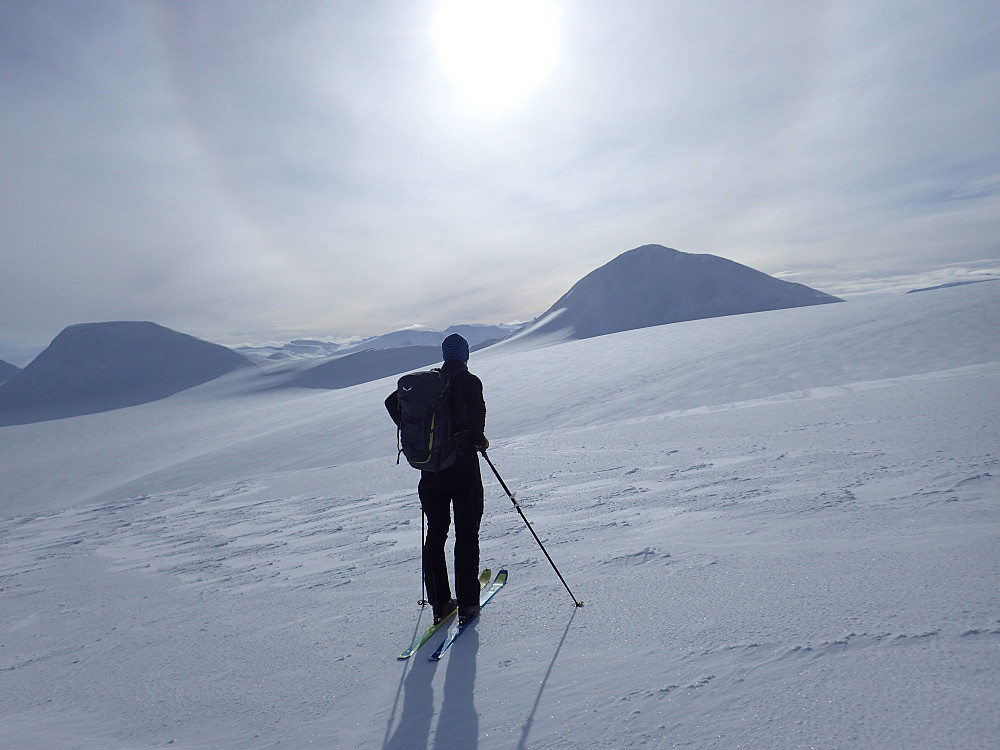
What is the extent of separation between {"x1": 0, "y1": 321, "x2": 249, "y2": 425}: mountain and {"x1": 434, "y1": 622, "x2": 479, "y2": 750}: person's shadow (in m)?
114

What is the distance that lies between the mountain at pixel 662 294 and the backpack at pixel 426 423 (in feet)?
352

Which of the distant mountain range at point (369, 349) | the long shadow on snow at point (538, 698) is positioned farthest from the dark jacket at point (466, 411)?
the distant mountain range at point (369, 349)

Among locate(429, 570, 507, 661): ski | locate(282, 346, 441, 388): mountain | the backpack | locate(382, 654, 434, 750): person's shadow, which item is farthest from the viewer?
locate(282, 346, 441, 388): mountain

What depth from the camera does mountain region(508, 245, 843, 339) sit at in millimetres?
123250

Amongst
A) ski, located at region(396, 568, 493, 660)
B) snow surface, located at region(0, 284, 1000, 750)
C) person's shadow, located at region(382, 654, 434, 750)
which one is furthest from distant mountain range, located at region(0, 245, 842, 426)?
person's shadow, located at region(382, 654, 434, 750)

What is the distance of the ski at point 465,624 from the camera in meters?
3.38

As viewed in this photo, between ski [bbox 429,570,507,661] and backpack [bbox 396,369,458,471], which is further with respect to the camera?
backpack [bbox 396,369,458,471]

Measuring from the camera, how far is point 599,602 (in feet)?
12.1

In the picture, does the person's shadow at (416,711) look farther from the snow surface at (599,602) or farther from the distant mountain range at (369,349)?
the distant mountain range at (369,349)

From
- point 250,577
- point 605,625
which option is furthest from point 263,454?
point 605,625

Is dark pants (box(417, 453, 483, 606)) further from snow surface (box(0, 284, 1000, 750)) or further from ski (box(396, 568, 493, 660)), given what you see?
snow surface (box(0, 284, 1000, 750))

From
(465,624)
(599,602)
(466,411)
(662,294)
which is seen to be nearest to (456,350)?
(466,411)

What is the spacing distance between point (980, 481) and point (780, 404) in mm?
5639

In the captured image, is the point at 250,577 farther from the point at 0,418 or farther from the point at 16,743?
the point at 0,418
